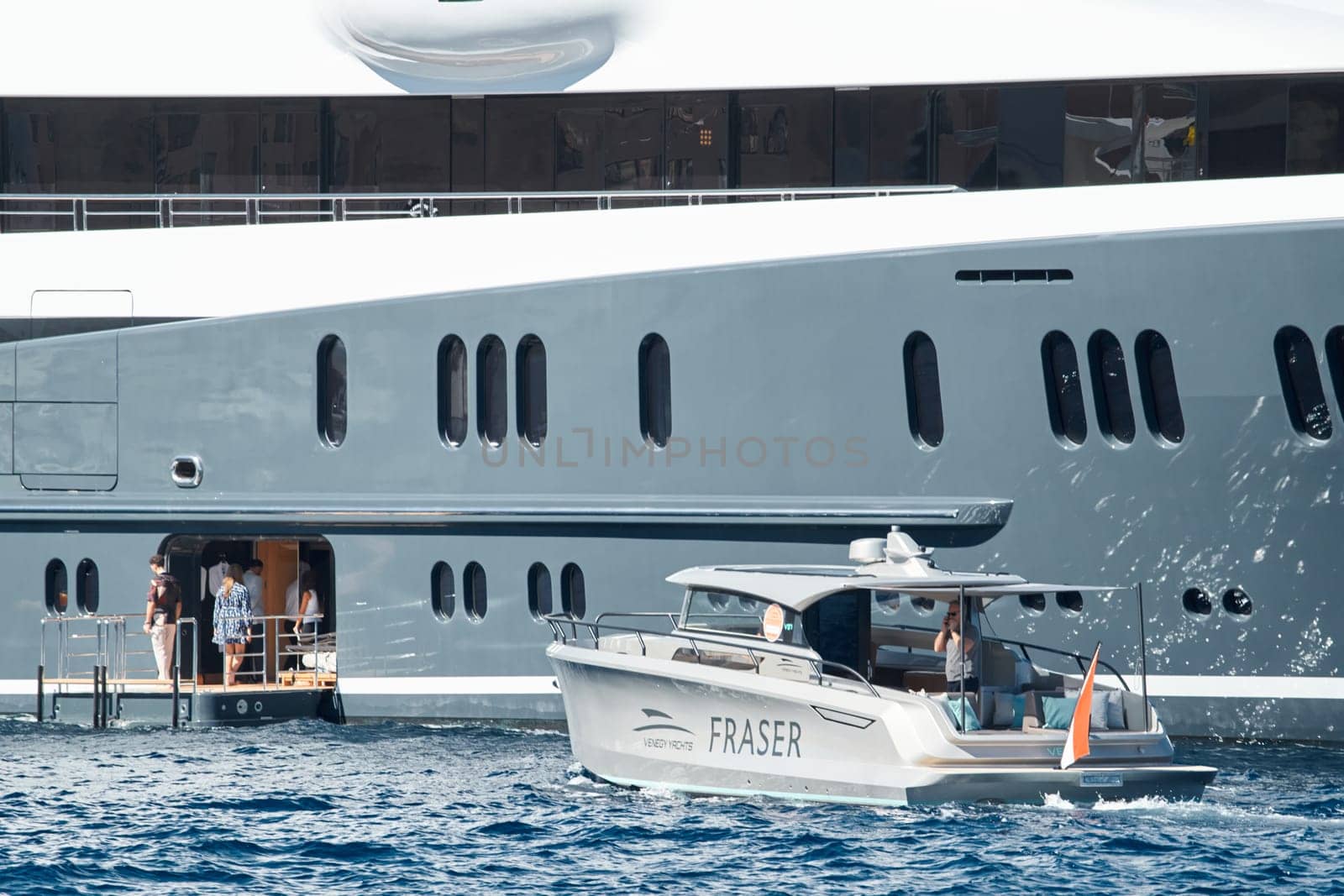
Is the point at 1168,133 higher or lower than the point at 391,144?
lower

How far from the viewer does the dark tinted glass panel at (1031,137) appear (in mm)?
17766

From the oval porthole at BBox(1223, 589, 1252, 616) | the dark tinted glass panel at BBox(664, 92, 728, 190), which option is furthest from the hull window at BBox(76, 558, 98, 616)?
the oval porthole at BBox(1223, 589, 1252, 616)

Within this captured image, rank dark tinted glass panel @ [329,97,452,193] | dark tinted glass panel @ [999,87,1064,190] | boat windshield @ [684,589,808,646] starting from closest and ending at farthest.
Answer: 1. boat windshield @ [684,589,808,646]
2. dark tinted glass panel @ [999,87,1064,190]
3. dark tinted glass panel @ [329,97,452,193]

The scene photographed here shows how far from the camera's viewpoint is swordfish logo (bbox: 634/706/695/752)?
14.6 meters

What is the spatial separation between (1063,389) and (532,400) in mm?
4609

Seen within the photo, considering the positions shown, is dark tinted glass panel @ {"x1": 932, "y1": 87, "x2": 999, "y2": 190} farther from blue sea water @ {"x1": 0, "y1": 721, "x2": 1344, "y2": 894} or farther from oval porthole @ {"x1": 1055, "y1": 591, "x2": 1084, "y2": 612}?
blue sea water @ {"x1": 0, "y1": 721, "x2": 1344, "y2": 894}

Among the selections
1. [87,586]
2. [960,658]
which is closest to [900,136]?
[960,658]

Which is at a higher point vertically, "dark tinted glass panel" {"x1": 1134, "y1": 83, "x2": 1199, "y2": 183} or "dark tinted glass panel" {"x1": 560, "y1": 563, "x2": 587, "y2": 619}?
"dark tinted glass panel" {"x1": 1134, "y1": 83, "x2": 1199, "y2": 183}

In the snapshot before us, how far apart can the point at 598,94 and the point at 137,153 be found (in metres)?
4.80

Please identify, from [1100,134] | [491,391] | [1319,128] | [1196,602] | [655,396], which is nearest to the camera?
[1196,602]

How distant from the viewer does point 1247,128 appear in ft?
56.7

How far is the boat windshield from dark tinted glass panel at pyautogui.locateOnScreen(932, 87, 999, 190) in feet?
15.3

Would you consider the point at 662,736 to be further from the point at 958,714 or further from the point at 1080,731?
the point at 1080,731

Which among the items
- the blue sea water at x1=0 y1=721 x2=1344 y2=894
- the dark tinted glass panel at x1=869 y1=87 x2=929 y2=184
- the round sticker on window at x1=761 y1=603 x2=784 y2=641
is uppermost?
the dark tinted glass panel at x1=869 y1=87 x2=929 y2=184
